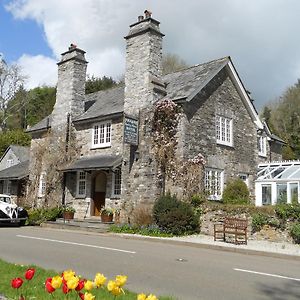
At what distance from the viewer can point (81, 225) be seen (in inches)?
792

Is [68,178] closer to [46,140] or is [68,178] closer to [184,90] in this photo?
[46,140]

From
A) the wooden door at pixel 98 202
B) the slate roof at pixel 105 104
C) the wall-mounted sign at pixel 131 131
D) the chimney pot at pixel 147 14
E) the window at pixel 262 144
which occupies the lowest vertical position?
the wooden door at pixel 98 202

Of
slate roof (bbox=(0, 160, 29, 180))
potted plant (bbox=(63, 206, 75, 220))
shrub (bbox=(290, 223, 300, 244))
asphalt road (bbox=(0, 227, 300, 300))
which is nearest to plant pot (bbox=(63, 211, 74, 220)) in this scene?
potted plant (bbox=(63, 206, 75, 220))

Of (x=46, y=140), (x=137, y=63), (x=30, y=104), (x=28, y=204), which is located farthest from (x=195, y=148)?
(x=30, y=104)

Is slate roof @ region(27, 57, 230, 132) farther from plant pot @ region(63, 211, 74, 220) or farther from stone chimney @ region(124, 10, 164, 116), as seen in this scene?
plant pot @ region(63, 211, 74, 220)

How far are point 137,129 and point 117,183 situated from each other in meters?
3.65

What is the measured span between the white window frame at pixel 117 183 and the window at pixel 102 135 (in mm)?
1887

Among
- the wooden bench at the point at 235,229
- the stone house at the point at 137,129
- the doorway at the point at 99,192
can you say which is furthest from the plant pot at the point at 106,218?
the wooden bench at the point at 235,229

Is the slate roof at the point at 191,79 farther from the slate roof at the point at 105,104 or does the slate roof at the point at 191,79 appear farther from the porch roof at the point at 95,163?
the porch roof at the point at 95,163

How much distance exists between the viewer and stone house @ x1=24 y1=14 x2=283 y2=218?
65.3 ft

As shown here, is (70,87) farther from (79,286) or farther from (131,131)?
(79,286)

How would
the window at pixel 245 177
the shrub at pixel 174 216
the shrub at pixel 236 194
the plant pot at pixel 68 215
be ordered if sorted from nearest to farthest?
1. the shrub at pixel 174 216
2. the shrub at pixel 236 194
3. the plant pot at pixel 68 215
4. the window at pixel 245 177

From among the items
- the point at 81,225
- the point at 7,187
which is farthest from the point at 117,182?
the point at 7,187

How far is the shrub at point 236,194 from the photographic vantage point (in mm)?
19844
